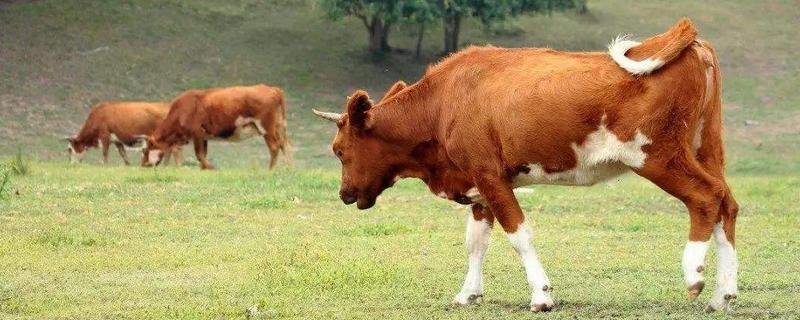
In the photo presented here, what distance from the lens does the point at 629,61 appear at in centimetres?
930

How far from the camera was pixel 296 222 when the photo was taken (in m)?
15.9

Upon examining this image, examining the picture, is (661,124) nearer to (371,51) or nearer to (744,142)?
(744,142)

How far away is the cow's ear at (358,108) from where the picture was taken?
10648 mm

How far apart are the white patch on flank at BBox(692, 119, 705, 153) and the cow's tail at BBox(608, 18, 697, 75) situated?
52 centimetres

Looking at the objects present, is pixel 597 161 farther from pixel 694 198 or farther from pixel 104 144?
pixel 104 144

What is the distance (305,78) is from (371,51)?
12.5 feet

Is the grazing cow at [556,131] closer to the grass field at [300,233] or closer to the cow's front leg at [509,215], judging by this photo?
the cow's front leg at [509,215]

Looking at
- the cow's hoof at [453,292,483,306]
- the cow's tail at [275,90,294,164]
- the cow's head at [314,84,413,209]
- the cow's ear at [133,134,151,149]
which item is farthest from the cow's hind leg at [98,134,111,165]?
the cow's hoof at [453,292,483,306]

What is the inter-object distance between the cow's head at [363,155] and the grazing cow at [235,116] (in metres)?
17.8

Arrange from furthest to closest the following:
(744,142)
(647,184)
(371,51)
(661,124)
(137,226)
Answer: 1. (371,51)
2. (744,142)
3. (647,184)
4. (137,226)
5. (661,124)

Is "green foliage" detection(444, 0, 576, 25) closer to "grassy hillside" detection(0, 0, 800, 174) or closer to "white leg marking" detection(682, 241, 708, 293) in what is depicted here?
"grassy hillside" detection(0, 0, 800, 174)

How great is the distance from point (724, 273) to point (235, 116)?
2061cm

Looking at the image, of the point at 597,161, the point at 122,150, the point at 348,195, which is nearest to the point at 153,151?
the point at 122,150

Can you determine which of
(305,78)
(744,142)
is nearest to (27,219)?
(744,142)
